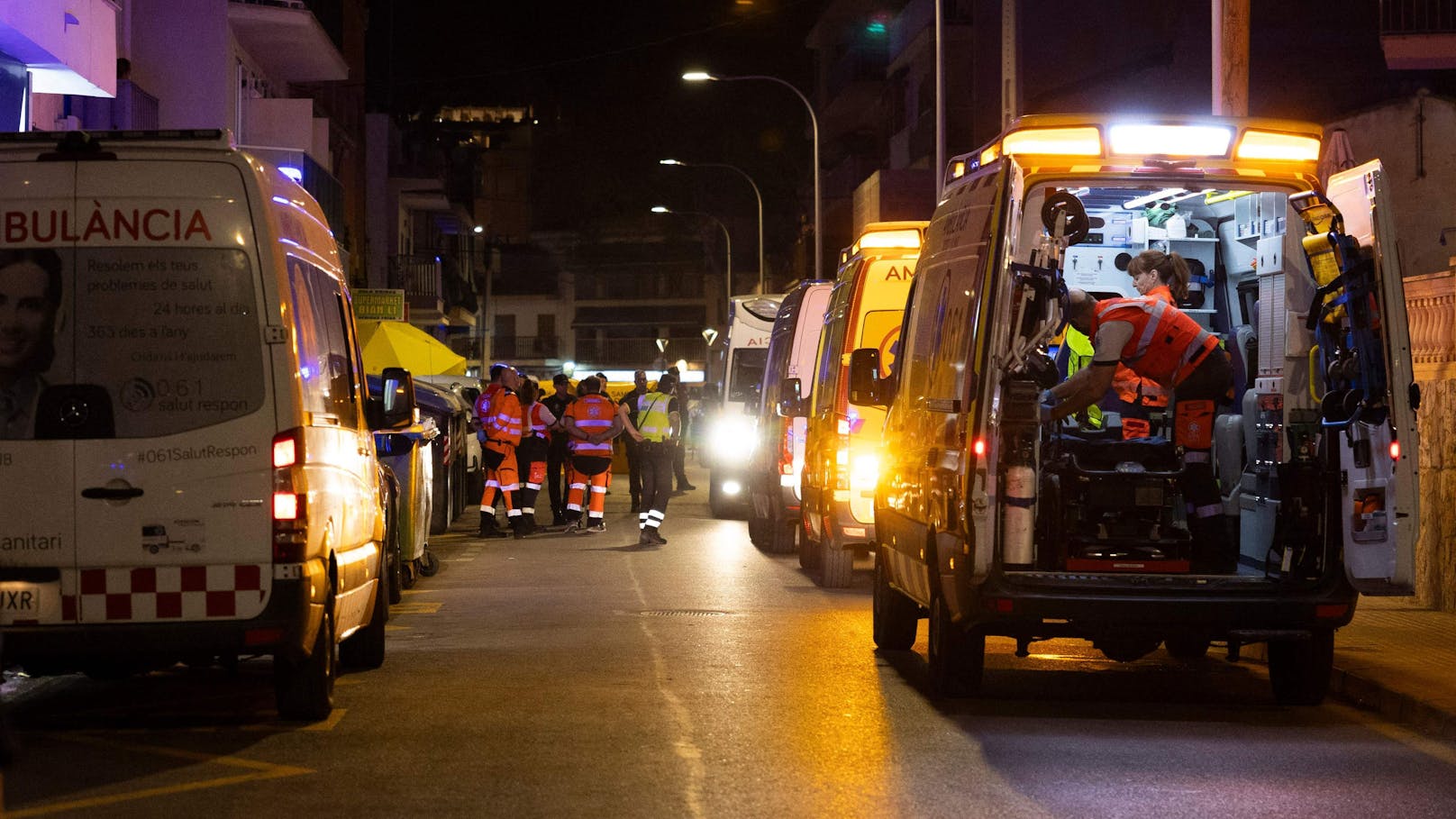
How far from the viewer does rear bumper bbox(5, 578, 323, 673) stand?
7914 millimetres

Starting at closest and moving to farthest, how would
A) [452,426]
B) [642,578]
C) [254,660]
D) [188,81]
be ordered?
[254,660], [642,578], [452,426], [188,81]

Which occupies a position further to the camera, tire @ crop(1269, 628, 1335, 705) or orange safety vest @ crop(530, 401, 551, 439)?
orange safety vest @ crop(530, 401, 551, 439)

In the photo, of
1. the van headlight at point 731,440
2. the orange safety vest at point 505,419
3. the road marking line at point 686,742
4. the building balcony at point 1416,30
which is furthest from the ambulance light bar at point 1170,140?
the van headlight at point 731,440

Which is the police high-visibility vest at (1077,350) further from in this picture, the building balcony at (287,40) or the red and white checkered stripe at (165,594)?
the building balcony at (287,40)

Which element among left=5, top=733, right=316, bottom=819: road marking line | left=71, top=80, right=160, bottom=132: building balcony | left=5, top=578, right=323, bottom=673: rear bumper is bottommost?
left=5, top=733, right=316, bottom=819: road marking line

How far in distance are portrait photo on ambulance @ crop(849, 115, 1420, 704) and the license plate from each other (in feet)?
12.7

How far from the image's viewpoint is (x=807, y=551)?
17203 millimetres

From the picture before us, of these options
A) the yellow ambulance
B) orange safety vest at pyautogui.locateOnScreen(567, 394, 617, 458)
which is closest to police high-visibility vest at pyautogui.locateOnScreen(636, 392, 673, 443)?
orange safety vest at pyautogui.locateOnScreen(567, 394, 617, 458)

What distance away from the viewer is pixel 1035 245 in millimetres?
9117

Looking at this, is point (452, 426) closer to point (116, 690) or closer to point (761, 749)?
point (116, 690)

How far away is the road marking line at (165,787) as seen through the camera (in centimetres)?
686

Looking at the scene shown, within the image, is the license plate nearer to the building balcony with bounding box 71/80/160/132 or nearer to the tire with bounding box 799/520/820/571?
the tire with bounding box 799/520/820/571

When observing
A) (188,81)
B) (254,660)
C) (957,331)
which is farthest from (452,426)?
(957,331)

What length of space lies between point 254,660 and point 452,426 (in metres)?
12.8
